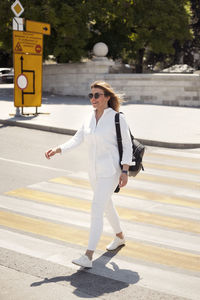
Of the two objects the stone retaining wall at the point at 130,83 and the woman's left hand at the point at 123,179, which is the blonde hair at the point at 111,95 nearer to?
the woman's left hand at the point at 123,179

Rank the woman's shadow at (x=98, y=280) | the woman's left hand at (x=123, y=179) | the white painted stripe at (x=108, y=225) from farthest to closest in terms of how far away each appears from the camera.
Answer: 1. the white painted stripe at (x=108, y=225)
2. the woman's left hand at (x=123, y=179)
3. the woman's shadow at (x=98, y=280)

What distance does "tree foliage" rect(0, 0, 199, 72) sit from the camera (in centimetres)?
2469

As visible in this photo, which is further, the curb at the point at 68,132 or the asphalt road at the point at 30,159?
the curb at the point at 68,132

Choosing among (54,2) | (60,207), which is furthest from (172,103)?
(60,207)

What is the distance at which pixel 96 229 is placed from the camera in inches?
217

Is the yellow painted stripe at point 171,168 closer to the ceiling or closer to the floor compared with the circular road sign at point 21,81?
closer to the floor

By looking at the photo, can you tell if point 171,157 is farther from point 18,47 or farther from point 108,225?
point 18,47

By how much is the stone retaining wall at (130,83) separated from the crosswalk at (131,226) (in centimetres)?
1392

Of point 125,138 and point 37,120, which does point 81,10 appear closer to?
point 37,120

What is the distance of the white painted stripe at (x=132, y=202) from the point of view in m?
7.70

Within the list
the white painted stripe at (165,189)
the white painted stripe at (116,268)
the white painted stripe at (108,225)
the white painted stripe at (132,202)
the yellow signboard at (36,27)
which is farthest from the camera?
the yellow signboard at (36,27)

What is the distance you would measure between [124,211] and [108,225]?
27.7 inches

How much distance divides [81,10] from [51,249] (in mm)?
20372

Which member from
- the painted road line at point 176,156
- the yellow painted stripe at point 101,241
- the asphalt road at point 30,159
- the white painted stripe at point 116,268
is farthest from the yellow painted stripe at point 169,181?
the white painted stripe at point 116,268
